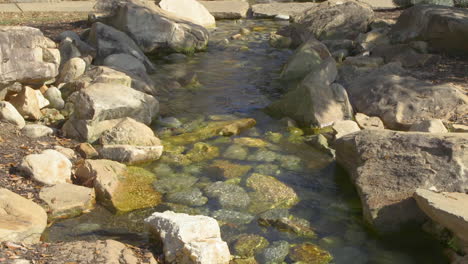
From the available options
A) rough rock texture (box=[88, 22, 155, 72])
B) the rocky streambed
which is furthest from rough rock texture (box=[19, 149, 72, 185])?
rough rock texture (box=[88, 22, 155, 72])

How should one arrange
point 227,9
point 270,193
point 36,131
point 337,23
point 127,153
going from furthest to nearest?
point 227,9 → point 337,23 → point 36,131 → point 127,153 → point 270,193

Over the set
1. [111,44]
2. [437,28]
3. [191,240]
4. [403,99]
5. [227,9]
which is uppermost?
A: [437,28]

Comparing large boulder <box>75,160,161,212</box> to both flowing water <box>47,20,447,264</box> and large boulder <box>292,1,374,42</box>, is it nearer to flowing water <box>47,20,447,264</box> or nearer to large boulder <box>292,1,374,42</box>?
flowing water <box>47,20,447,264</box>

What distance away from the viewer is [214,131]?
7852mm

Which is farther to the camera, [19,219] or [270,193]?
[270,193]

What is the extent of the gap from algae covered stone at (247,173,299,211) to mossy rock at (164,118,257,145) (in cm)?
132

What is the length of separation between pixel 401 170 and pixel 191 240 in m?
2.38

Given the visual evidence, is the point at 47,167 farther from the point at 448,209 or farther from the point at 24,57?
the point at 448,209

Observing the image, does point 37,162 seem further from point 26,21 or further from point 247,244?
point 26,21

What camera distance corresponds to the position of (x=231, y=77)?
34.8 ft

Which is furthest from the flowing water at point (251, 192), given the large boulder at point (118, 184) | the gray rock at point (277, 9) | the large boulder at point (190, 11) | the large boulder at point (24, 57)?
the gray rock at point (277, 9)

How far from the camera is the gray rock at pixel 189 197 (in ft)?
19.5

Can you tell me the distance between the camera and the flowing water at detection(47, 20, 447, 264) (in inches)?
207

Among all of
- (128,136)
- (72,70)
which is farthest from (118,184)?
(72,70)
